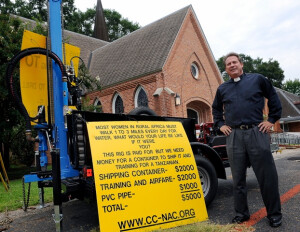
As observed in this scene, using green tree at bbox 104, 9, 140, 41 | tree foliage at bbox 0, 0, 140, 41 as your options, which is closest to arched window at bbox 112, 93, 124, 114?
tree foliage at bbox 0, 0, 140, 41

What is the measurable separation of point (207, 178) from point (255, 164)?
955mm

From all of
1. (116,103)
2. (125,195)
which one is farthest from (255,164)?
(116,103)

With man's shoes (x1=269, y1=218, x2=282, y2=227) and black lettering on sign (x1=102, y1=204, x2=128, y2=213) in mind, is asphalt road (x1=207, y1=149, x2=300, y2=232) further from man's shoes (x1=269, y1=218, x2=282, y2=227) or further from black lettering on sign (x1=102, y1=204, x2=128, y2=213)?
black lettering on sign (x1=102, y1=204, x2=128, y2=213)

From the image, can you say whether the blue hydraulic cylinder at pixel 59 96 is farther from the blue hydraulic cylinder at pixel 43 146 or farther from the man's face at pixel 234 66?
the man's face at pixel 234 66

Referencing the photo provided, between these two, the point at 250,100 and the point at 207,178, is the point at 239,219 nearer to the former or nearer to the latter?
the point at 207,178

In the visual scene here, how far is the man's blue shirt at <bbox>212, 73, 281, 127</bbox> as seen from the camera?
327 cm

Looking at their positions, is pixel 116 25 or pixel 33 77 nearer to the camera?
pixel 33 77

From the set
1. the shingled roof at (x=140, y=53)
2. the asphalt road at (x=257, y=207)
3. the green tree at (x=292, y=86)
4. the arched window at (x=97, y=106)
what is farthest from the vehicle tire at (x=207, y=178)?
the green tree at (x=292, y=86)

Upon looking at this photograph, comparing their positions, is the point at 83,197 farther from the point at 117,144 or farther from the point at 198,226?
the point at 198,226

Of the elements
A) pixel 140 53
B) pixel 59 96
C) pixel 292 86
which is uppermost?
pixel 292 86

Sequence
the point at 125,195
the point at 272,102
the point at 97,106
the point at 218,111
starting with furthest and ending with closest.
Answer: the point at 97,106 < the point at 218,111 < the point at 272,102 < the point at 125,195

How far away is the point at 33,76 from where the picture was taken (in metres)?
4.34

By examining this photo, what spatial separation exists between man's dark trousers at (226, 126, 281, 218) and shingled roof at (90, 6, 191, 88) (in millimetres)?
13490

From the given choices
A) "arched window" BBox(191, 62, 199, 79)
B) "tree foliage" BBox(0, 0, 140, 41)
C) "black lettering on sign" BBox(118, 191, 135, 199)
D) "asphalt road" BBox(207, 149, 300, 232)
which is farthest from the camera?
"tree foliage" BBox(0, 0, 140, 41)
